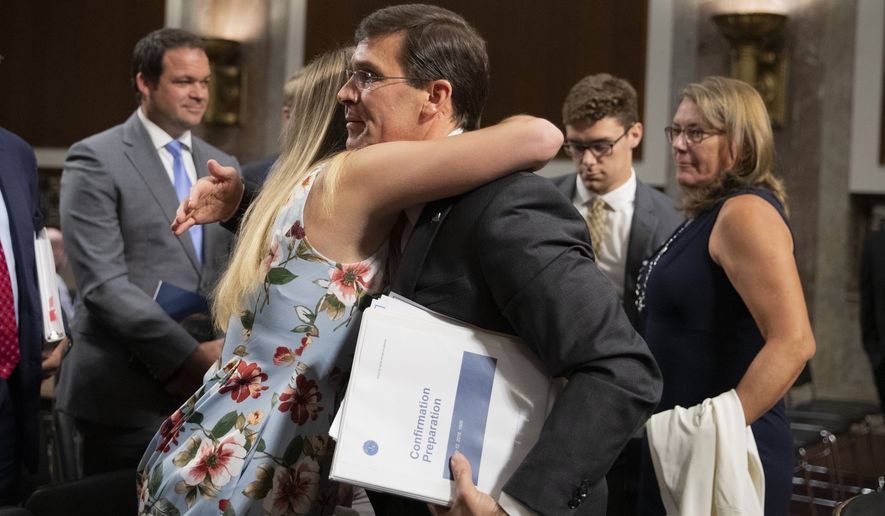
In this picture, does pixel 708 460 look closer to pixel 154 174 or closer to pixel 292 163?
pixel 292 163

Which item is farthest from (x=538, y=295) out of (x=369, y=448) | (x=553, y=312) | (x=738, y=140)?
(x=738, y=140)

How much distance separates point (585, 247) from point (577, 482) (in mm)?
355

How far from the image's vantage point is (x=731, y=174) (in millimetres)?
2672

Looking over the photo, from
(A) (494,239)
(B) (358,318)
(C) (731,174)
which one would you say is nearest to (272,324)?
(B) (358,318)

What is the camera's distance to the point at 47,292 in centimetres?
281

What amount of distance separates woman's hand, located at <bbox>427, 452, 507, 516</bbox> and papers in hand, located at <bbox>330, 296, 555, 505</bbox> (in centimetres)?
1

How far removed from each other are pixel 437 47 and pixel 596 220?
240cm

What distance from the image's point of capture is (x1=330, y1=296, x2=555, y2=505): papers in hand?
1532 mm

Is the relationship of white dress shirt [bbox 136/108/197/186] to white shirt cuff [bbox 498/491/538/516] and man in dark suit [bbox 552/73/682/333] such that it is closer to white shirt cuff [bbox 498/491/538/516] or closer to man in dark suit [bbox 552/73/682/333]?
man in dark suit [bbox 552/73/682/333]

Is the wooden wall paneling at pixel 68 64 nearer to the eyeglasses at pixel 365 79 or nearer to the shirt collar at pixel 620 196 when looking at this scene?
the shirt collar at pixel 620 196

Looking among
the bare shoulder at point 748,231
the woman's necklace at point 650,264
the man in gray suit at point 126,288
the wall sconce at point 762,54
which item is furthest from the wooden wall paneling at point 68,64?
the bare shoulder at point 748,231

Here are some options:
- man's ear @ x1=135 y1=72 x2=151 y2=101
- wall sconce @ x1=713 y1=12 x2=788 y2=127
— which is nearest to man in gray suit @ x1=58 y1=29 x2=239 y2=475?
man's ear @ x1=135 y1=72 x2=151 y2=101

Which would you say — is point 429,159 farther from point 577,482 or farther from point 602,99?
point 602,99

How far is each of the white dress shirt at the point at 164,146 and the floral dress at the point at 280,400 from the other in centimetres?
203
